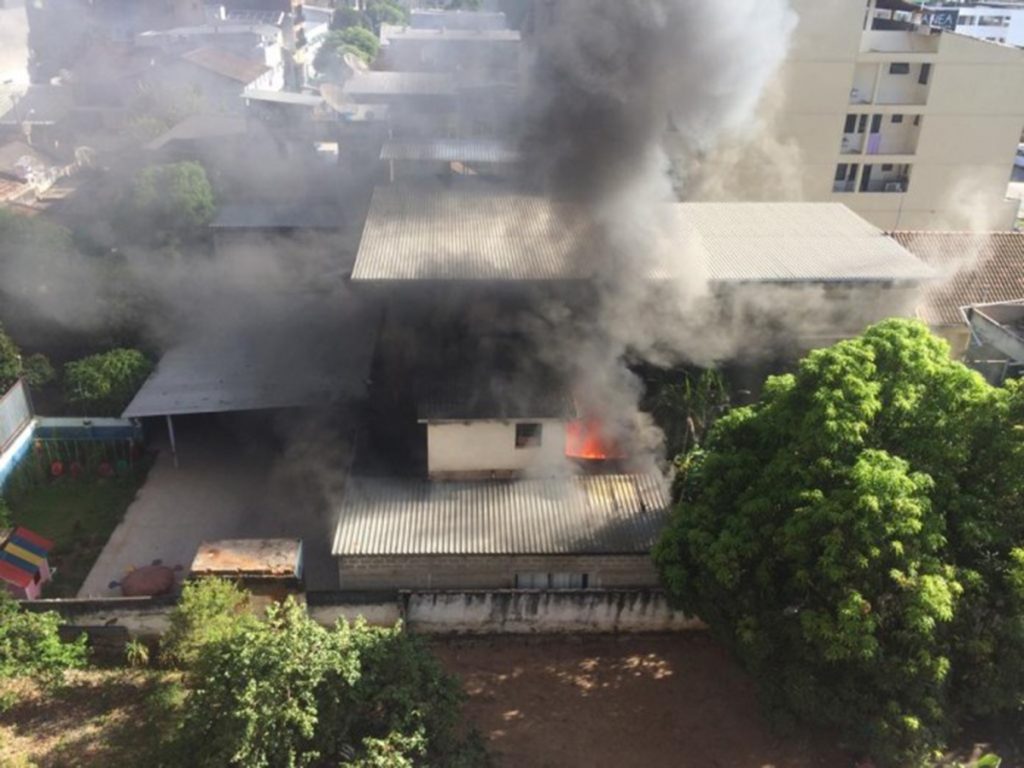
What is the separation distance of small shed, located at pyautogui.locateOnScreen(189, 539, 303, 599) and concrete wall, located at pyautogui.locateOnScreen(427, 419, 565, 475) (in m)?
2.98

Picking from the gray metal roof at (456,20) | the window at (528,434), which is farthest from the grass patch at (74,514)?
the gray metal roof at (456,20)

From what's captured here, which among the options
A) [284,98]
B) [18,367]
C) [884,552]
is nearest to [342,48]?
[284,98]

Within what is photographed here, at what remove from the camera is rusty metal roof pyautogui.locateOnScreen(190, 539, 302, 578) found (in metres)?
13.5

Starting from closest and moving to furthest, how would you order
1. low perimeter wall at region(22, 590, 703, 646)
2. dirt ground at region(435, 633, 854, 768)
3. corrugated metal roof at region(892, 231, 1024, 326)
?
dirt ground at region(435, 633, 854, 768)
low perimeter wall at region(22, 590, 703, 646)
corrugated metal roof at region(892, 231, 1024, 326)

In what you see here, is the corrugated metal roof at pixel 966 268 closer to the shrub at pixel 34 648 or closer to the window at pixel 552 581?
the window at pixel 552 581

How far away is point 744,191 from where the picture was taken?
26.9 metres

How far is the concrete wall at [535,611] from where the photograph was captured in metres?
13.6

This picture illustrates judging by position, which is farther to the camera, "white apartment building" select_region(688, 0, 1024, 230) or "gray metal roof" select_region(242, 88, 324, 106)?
"gray metal roof" select_region(242, 88, 324, 106)

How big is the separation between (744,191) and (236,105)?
2957 cm

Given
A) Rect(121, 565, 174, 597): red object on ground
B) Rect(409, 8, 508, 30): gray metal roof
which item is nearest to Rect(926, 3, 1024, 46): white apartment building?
Rect(409, 8, 508, 30): gray metal roof

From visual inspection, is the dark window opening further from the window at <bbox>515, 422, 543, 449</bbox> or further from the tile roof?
the tile roof

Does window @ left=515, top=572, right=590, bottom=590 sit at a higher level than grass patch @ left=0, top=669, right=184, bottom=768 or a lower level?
higher

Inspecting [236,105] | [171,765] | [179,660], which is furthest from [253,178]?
[171,765]

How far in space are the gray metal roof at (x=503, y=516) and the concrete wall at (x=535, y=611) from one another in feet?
2.33
